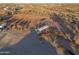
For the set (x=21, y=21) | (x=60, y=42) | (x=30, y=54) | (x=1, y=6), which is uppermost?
(x=1, y=6)

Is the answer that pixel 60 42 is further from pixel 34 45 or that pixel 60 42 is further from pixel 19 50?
pixel 19 50

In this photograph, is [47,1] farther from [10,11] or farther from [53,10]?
[10,11]

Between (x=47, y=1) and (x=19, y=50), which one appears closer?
(x=19, y=50)

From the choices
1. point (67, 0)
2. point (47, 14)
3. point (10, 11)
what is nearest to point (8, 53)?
point (10, 11)

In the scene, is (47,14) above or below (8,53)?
above

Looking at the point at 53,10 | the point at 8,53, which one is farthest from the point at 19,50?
the point at 53,10

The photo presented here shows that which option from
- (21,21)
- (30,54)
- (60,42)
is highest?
(21,21)
